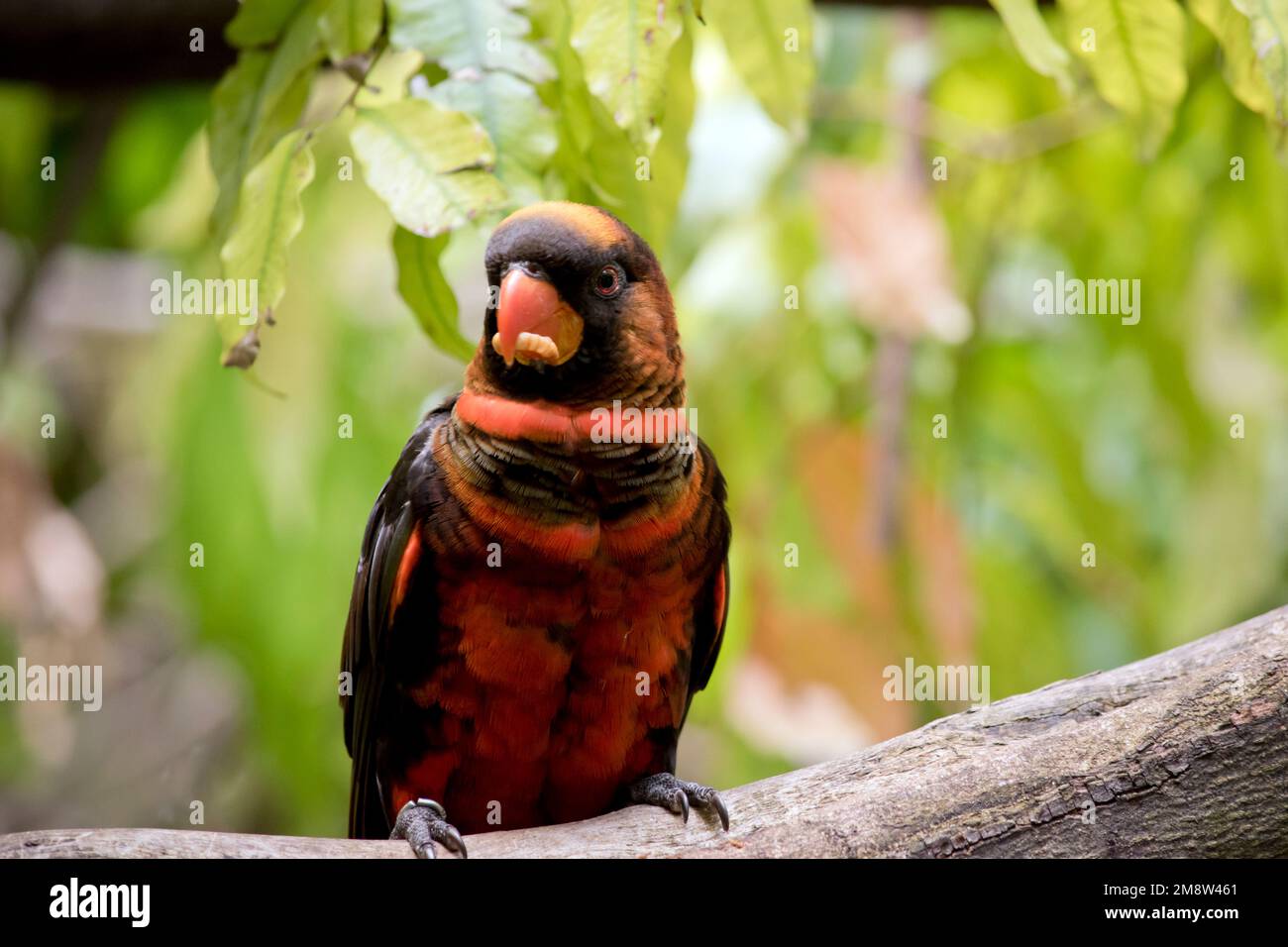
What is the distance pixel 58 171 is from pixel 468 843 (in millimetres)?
4431

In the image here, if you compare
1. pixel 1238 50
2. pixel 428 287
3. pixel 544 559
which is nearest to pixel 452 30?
pixel 428 287

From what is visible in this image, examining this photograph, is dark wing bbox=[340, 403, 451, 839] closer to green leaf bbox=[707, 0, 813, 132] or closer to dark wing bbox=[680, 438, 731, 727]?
dark wing bbox=[680, 438, 731, 727]

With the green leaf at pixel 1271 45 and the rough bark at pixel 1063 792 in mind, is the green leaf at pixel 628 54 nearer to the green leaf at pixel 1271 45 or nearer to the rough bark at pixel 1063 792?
the green leaf at pixel 1271 45

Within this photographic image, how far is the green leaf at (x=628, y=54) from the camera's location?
6.71ft

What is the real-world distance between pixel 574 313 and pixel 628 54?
946 millimetres

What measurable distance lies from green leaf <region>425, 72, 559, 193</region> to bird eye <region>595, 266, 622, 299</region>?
774 mm

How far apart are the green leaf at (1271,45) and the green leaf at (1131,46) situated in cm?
20

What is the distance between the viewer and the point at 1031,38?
2146 mm

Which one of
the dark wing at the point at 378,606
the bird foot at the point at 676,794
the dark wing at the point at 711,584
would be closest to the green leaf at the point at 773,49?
the dark wing at the point at 711,584

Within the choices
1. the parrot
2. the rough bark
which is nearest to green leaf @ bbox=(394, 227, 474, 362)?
the parrot

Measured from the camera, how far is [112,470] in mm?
7887

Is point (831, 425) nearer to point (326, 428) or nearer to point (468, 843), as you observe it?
point (326, 428)

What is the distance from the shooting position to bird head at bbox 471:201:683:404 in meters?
2.83
